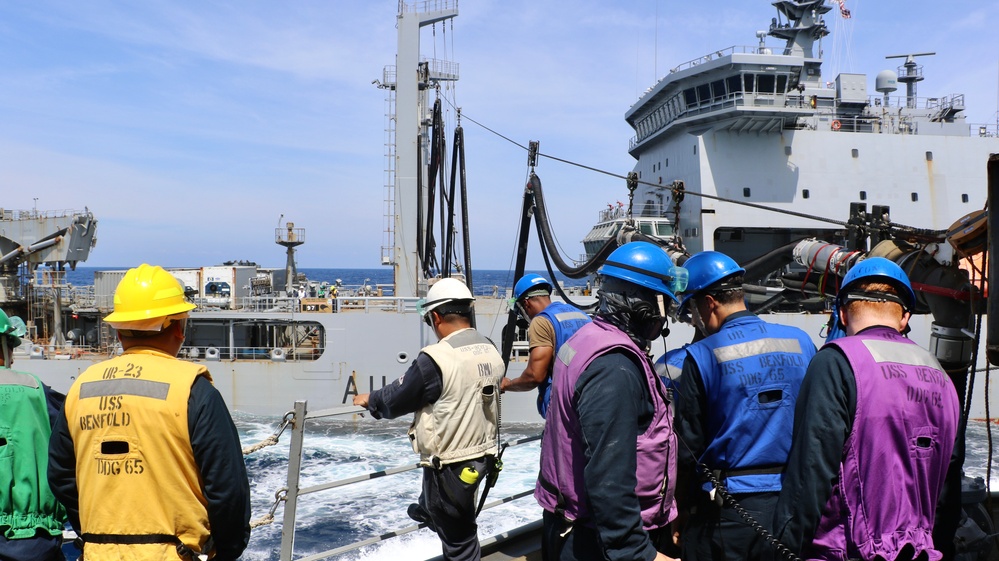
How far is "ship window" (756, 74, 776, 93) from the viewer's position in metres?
14.8

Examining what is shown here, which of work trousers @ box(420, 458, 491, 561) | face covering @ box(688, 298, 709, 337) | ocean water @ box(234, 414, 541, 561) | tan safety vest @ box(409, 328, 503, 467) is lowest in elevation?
ocean water @ box(234, 414, 541, 561)

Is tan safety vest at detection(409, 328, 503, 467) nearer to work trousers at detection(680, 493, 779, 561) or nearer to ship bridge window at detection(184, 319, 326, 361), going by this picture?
work trousers at detection(680, 493, 779, 561)

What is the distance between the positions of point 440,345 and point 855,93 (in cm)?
1886

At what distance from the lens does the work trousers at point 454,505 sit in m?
2.62

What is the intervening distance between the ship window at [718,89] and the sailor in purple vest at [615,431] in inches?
575

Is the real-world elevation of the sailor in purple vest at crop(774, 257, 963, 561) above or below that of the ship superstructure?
below

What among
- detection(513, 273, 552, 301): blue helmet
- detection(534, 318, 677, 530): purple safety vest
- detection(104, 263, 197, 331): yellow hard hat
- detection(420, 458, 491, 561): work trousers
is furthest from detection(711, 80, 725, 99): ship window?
detection(104, 263, 197, 331): yellow hard hat

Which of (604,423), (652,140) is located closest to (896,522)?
(604,423)

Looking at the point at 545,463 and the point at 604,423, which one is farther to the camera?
the point at 545,463

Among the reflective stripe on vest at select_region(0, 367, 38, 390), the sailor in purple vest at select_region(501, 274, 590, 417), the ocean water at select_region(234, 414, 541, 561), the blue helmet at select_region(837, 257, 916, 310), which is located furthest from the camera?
the ocean water at select_region(234, 414, 541, 561)

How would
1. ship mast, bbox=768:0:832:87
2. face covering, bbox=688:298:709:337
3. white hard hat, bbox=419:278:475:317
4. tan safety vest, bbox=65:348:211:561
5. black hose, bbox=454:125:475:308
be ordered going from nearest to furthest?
1. tan safety vest, bbox=65:348:211:561
2. face covering, bbox=688:298:709:337
3. white hard hat, bbox=419:278:475:317
4. black hose, bbox=454:125:475:308
5. ship mast, bbox=768:0:832:87

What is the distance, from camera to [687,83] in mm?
15773

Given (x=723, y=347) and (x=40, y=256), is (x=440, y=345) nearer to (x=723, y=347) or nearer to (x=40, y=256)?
(x=723, y=347)

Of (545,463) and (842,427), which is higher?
(842,427)
